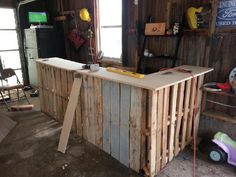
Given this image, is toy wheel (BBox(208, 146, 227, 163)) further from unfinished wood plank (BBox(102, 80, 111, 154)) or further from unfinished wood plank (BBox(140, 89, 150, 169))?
unfinished wood plank (BBox(102, 80, 111, 154))

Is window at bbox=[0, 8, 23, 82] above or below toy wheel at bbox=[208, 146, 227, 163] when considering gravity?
above

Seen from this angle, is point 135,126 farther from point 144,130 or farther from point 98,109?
point 98,109

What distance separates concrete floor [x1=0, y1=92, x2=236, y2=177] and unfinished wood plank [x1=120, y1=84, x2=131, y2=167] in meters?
0.13

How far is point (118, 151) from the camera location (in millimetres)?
2293

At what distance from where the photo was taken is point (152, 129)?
192cm

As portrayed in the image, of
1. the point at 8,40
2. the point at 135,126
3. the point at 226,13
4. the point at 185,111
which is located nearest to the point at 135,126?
the point at 135,126

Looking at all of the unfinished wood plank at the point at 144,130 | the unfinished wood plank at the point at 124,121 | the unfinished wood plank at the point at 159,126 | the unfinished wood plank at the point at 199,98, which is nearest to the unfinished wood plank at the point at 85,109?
the unfinished wood plank at the point at 124,121

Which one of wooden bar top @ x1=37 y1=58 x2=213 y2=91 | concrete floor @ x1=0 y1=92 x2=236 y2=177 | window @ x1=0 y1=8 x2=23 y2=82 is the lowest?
concrete floor @ x1=0 y1=92 x2=236 y2=177

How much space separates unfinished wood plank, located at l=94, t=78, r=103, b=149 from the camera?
2.35m

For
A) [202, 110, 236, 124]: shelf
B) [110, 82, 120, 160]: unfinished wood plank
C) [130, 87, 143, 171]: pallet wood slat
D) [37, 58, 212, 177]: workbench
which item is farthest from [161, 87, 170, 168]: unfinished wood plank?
[202, 110, 236, 124]: shelf

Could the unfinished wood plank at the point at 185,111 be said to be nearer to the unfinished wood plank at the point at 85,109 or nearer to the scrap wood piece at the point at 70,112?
the unfinished wood plank at the point at 85,109

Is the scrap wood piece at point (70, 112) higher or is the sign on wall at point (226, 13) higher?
the sign on wall at point (226, 13)

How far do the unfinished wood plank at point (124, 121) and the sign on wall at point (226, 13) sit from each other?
1.42 meters

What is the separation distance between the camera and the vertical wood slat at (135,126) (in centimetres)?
193
